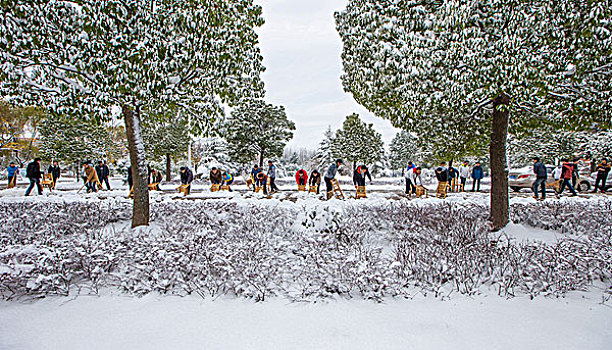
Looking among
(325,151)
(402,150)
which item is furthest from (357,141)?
(402,150)

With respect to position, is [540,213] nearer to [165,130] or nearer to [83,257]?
[83,257]

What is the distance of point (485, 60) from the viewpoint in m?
5.39

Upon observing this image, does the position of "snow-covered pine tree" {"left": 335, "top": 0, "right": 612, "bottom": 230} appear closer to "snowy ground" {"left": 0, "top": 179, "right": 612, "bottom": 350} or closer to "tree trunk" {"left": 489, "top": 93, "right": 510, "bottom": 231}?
"tree trunk" {"left": 489, "top": 93, "right": 510, "bottom": 231}

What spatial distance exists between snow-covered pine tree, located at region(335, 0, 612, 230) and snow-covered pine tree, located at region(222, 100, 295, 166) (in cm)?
2130

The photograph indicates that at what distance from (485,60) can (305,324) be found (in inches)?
201

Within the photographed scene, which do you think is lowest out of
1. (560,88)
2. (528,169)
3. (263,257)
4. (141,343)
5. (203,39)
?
(141,343)

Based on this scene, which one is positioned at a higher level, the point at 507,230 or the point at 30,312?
the point at 507,230

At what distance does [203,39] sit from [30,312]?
16.7ft

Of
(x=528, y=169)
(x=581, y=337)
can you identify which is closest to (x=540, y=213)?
(x=581, y=337)

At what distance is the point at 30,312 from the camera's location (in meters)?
3.58

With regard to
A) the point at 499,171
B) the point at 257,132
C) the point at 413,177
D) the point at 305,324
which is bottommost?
the point at 305,324

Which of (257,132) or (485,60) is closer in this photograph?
(485,60)

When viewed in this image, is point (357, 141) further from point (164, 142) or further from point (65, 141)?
point (65, 141)

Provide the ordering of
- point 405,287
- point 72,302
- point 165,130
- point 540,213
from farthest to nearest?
point 165,130, point 540,213, point 405,287, point 72,302
